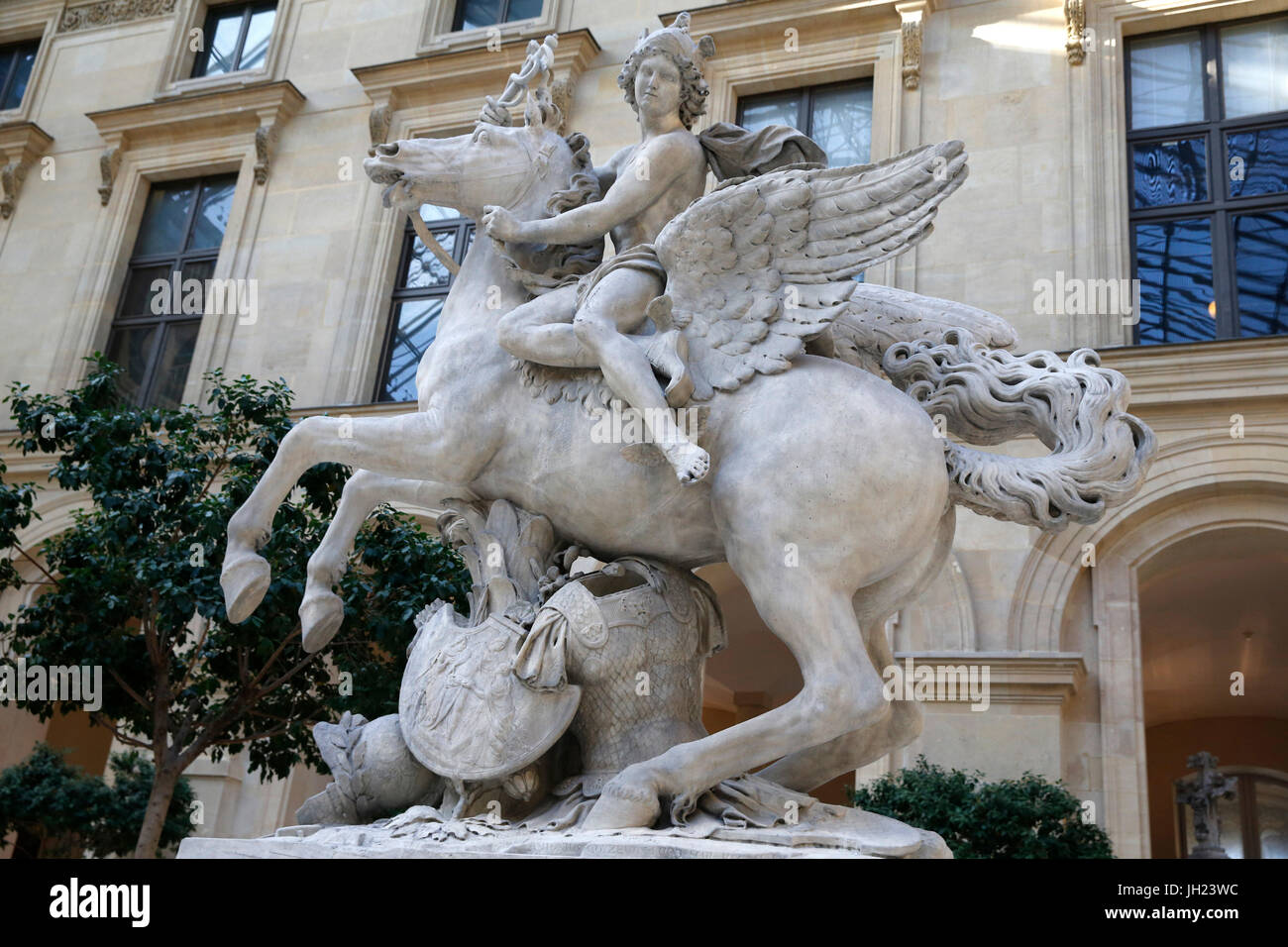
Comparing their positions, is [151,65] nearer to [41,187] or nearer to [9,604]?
[41,187]

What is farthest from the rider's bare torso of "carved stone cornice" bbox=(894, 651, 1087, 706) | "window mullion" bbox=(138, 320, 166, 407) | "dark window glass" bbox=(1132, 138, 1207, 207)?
"window mullion" bbox=(138, 320, 166, 407)

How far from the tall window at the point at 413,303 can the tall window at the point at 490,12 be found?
3.22 meters

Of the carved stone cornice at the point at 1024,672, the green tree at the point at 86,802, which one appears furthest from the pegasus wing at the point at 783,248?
the green tree at the point at 86,802

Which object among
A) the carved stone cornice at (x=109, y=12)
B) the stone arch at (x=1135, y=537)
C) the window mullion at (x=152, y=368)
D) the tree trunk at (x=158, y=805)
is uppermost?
the carved stone cornice at (x=109, y=12)

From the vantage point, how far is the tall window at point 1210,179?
12.7 metres

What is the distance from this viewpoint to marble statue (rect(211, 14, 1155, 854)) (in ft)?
11.2

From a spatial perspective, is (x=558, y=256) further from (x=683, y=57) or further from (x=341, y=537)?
(x=341, y=537)

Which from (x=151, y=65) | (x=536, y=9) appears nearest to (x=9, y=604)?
(x=151, y=65)

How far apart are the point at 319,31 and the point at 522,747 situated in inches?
686

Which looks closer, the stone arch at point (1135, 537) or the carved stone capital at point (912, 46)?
the stone arch at point (1135, 537)

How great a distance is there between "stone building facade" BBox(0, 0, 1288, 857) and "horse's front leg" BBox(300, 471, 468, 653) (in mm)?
7750

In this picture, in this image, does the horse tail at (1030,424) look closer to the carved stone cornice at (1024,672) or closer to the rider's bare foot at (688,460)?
the rider's bare foot at (688,460)

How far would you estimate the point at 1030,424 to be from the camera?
150 inches
